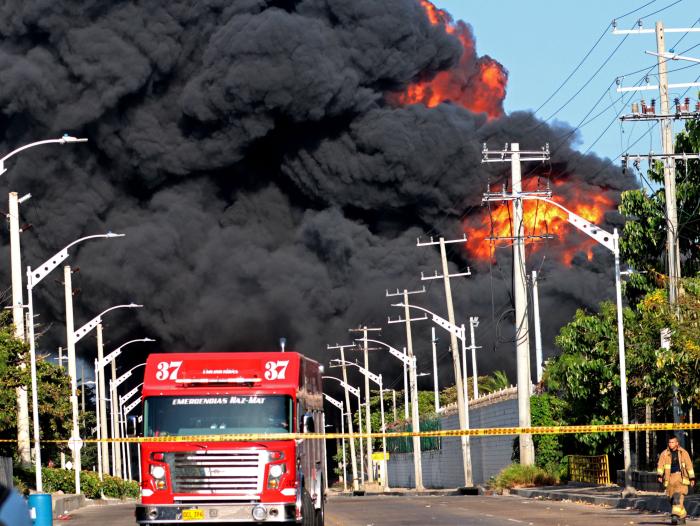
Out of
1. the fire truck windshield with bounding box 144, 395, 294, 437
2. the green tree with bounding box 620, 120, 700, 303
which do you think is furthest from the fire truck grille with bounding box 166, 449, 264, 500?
the green tree with bounding box 620, 120, 700, 303

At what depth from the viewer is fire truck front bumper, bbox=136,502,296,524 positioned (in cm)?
1955

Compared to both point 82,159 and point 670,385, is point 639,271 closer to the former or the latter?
point 670,385

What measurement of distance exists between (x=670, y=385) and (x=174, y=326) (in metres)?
65.2

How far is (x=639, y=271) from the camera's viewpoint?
4131cm

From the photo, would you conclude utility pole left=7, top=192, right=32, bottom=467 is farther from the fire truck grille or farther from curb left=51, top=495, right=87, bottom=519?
the fire truck grille

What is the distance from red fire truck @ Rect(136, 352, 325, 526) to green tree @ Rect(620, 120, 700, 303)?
21.7 metres

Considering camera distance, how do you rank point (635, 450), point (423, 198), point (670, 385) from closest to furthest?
point (670, 385)
point (635, 450)
point (423, 198)

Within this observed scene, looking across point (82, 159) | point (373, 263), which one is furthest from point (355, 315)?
point (82, 159)

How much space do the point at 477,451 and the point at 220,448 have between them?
165 feet

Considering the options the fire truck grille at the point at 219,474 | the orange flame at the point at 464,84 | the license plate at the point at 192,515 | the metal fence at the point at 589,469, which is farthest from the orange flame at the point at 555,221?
the license plate at the point at 192,515

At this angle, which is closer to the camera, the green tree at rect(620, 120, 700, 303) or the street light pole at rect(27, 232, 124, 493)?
the street light pole at rect(27, 232, 124, 493)

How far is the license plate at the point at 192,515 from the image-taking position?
1958 cm

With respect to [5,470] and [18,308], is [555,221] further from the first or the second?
[5,470]

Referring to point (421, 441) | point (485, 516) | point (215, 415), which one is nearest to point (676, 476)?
point (485, 516)
